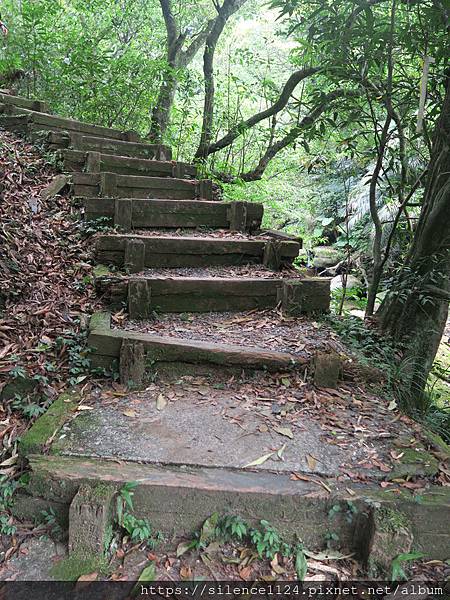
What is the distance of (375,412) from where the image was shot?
2.60m

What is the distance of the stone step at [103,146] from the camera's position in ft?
18.7

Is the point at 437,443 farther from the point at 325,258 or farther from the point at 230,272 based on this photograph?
the point at 325,258

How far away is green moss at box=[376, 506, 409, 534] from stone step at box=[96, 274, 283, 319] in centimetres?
199

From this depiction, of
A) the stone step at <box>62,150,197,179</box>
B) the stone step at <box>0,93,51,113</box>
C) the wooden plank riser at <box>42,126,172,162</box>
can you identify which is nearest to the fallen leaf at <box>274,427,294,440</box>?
the stone step at <box>62,150,197,179</box>

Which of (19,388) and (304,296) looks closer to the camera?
(19,388)

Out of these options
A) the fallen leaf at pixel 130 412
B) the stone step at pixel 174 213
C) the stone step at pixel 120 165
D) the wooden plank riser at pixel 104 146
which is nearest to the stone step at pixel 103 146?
the wooden plank riser at pixel 104 146

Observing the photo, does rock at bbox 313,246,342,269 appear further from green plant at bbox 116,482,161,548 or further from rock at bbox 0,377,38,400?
green plant at bbox 116,482,161,548

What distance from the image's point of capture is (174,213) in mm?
4723

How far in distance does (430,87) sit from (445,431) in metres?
3.07

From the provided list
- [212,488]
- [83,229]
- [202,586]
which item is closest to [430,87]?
[83,229]

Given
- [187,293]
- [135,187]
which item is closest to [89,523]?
[187,293]

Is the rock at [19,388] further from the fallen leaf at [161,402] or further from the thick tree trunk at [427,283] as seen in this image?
the thick tree trunk at [427,283]

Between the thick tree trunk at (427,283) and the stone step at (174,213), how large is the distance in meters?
1.73

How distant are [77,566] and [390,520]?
1300mm
